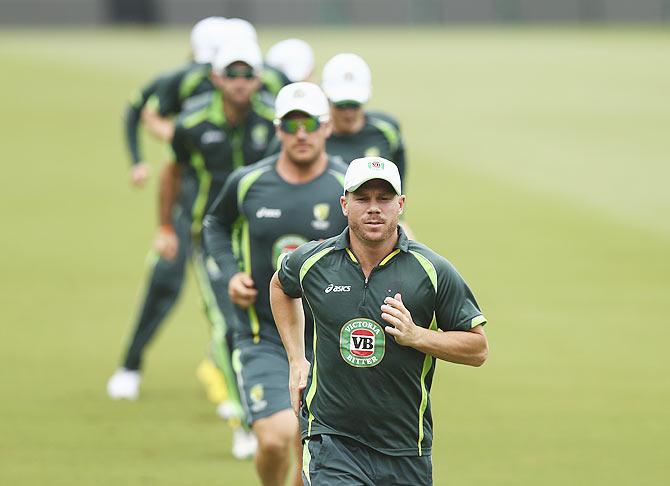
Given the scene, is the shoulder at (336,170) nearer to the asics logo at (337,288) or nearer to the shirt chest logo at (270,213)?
the shirt chest logo at (270,213)

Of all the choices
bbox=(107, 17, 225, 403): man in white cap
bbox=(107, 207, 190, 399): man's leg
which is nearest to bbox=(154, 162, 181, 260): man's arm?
bbox=(107, 17, 225, 403): man in white cap

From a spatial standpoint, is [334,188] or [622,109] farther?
[622,109]

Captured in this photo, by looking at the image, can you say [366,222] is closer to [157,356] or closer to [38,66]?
[157,356]

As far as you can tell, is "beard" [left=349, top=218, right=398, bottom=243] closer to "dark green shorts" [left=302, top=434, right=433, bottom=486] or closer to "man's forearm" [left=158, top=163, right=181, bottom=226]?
"dark green shorts" [left=302, top=434, right=433, bottom=486]

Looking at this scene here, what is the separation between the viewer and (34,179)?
24.1m

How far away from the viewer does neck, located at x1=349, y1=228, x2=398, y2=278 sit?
21.3 ft

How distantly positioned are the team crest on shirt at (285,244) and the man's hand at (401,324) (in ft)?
6.70

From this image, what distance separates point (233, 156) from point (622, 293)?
6376 millimetres

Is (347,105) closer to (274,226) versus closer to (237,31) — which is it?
(274,226)

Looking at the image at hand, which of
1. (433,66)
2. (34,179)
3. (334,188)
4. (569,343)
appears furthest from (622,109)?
(334,188)

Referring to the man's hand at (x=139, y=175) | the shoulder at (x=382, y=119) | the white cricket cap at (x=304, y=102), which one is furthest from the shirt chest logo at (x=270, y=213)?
the man's hand at (x=139, y=175)

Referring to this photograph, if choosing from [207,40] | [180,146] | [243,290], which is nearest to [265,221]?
[243,290]

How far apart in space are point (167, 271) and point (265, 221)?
3.68 m

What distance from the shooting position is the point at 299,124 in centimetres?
820
